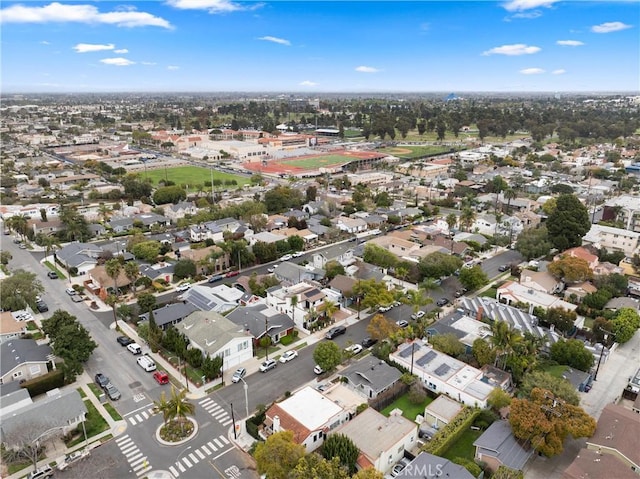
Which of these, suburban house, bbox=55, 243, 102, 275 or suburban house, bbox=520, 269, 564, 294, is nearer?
suburban house, bbox=520, 269, 564, 294

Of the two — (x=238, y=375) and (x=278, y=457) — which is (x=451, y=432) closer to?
(x=278, y=457)

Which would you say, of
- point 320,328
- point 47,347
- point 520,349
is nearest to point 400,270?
point 320,328

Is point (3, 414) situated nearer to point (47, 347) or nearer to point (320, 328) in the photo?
point (47, 347)

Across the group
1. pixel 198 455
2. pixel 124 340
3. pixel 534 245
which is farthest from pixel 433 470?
pixel 534 245

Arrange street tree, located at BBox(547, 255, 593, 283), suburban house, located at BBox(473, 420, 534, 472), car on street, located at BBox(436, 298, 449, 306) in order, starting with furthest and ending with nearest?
1. street tree, located at BBox(547, 255, 593, 283)
2. car on street, located at BBox(436, 298, 449, 306)
3. suburban house, located at BBox(473, 420, 534, 472)

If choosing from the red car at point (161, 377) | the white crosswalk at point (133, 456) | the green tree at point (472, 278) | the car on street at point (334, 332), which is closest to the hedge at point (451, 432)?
the car on street at point (334, 332)


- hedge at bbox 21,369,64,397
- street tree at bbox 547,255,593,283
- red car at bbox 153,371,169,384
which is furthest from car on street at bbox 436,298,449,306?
hedge at bbox 21,369,64,397

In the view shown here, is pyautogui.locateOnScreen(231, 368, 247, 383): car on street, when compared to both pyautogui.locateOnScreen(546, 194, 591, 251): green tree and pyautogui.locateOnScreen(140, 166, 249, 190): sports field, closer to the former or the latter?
pyautogui.locateOnScreen(546, 194, 591, 251): green tree
